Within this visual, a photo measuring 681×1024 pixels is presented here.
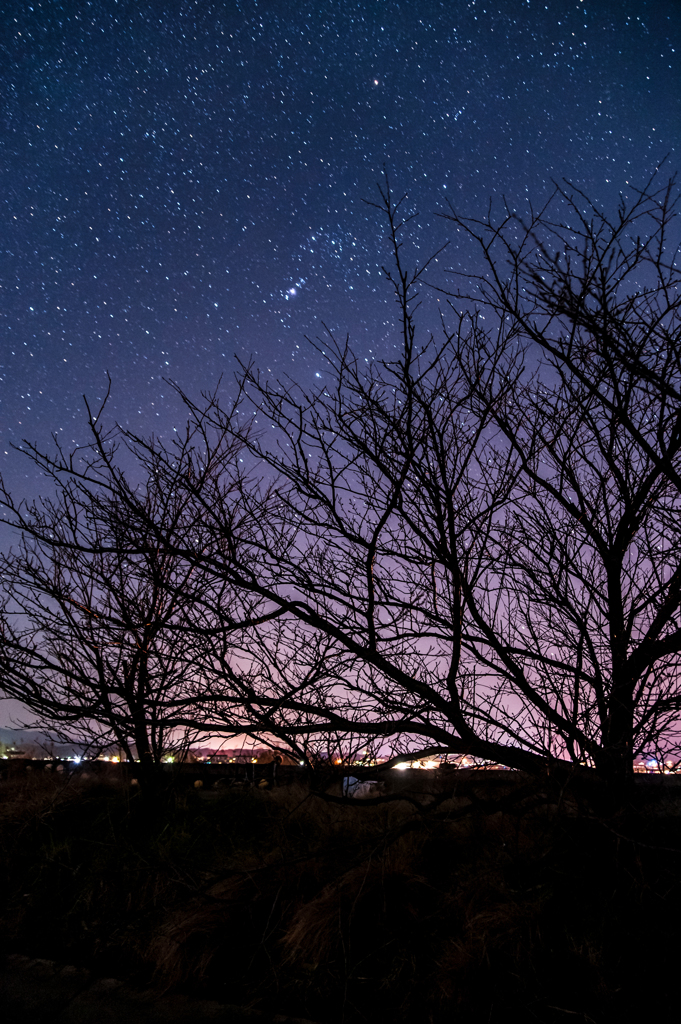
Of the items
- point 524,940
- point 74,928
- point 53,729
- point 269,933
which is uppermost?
point 53,729

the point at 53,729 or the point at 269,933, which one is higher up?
the point at 53,729

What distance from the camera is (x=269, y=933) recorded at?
13.5ft

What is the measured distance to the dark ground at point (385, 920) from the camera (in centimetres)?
333

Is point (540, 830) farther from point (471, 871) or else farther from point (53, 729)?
point (53, 729)

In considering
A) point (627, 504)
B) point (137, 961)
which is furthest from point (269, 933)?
point (627, 504)

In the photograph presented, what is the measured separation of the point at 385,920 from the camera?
3.98 m

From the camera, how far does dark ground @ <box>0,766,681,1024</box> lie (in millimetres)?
3326

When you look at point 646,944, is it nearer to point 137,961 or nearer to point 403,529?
point 403,529

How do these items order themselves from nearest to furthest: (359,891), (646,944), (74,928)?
(646,944) < (359,891) < (74,928)

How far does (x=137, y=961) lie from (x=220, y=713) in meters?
2.01

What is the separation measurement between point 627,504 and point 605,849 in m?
2.50

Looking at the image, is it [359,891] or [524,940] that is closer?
[524,940]

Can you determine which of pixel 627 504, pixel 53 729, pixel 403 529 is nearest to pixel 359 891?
pixel 403 529

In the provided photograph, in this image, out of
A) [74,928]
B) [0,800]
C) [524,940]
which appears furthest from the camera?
[0,800]
